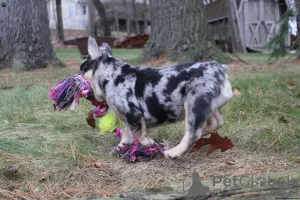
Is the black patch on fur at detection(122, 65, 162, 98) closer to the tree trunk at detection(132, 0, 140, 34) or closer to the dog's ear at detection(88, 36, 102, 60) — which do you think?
the dog's ear at detection(88, 36, 102, 60)

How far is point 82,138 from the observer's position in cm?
377

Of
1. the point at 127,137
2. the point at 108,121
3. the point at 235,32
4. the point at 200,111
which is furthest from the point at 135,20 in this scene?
the point at 200,111

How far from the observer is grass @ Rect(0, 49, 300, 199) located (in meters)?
2.75

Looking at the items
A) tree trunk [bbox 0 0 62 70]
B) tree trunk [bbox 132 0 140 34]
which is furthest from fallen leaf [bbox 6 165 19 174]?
tree trunk [bbox 132 0 140 34]

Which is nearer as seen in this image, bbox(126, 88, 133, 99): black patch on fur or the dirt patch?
the dirt patch

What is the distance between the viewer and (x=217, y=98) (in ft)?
10.1

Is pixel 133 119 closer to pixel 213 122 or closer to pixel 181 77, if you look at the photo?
pixel 181 77

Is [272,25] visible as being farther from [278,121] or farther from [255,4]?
[278,121]

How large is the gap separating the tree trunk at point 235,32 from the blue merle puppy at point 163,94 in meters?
17.3

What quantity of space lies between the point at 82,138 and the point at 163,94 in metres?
1.03

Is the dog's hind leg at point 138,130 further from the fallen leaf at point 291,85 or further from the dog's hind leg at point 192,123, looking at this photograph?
A: the fallen leaf at point 291,85

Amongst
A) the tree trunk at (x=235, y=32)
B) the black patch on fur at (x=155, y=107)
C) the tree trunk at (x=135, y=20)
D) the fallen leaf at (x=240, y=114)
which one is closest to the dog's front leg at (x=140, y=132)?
the black patch on fur at (x=155, y=107)

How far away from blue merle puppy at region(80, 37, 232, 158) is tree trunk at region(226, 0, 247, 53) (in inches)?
683

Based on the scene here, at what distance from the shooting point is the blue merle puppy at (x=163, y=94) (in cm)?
302
